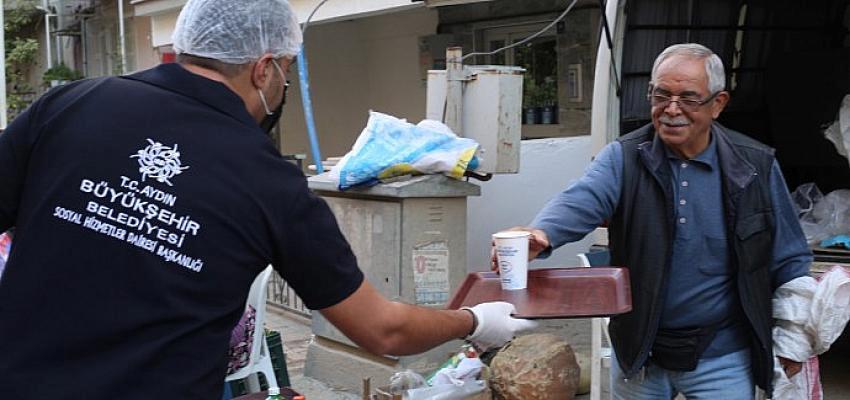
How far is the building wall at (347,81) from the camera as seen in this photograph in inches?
523

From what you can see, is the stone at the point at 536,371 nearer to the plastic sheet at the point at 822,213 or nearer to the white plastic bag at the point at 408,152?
the white plastic bag at the point at 408,152

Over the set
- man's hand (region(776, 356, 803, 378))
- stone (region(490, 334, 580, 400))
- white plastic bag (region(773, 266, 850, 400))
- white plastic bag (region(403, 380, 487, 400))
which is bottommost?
stone (region(490, 334, 580, 400))

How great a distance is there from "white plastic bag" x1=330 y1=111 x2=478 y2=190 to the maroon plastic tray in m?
2.41

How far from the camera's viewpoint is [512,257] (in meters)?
3.00

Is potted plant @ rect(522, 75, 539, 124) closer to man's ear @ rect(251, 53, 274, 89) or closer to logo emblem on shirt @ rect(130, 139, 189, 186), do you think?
man's ear @ rect(251, 53, 274, 89)

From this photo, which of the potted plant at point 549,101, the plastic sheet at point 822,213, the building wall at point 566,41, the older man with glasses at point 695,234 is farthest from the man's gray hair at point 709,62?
the potted plant at point 549,101

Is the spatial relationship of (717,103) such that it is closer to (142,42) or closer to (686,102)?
(686,102)

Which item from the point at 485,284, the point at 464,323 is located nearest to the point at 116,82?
the point at 464,323

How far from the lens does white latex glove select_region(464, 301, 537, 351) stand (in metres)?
2.68

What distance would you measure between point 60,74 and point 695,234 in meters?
19.3

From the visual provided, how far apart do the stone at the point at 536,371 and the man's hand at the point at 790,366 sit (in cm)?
221

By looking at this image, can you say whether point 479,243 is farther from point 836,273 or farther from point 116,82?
point 116,82

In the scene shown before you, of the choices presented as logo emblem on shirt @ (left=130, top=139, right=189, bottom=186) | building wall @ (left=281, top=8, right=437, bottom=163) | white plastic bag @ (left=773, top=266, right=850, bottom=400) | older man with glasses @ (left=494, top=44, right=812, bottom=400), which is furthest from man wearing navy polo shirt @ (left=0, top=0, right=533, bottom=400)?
building wall @ (left=281, top=8, right=437, bottom=163)

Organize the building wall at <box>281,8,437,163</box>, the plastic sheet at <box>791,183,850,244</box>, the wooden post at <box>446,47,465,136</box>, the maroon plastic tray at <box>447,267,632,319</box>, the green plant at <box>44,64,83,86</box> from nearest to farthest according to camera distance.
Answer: the maroon plastic tray at <box>447,267,632,319</box>, the plastic sheet at <box>791,183,850,244</box>, the wooden post at <box>446,47,465,136</box>, the building wall at <box>281,8,437,163</box>, the green plant at <box>44,64,83,86</box>
